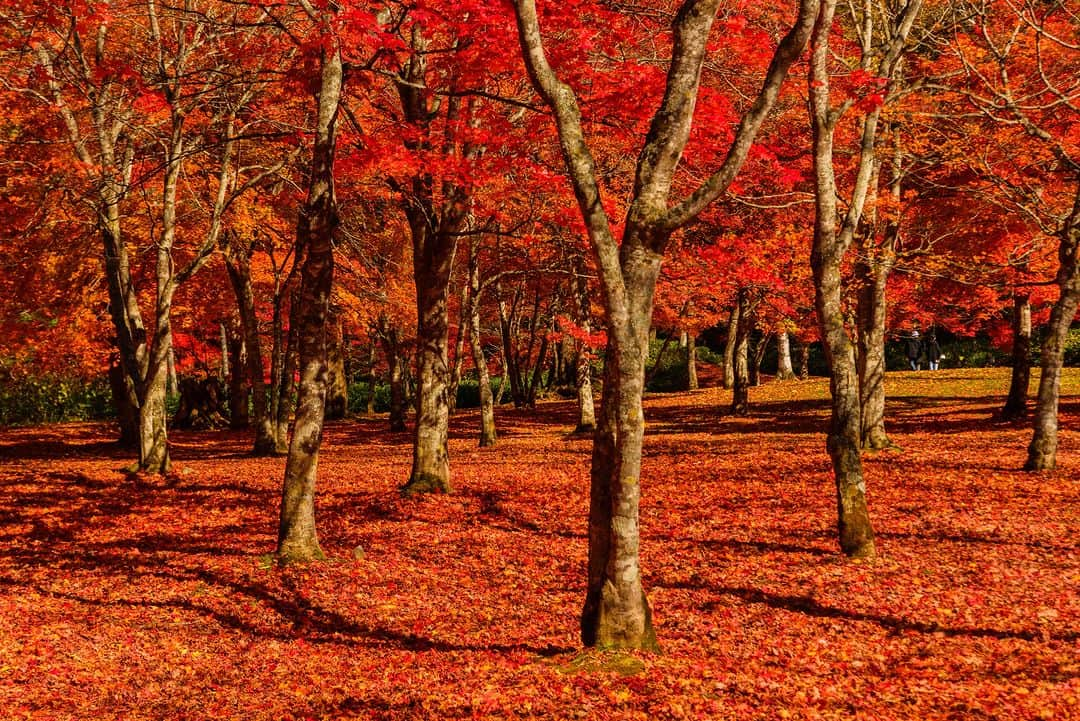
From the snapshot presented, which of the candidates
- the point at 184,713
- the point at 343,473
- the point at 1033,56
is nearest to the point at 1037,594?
the point at 184,713

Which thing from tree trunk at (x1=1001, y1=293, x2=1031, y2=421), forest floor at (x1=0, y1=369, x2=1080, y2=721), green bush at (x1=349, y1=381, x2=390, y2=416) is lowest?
forest floor at (x1=0, y1=369, x2=1080, y2=721)

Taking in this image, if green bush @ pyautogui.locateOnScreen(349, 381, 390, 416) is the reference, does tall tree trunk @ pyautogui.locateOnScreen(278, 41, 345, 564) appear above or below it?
above

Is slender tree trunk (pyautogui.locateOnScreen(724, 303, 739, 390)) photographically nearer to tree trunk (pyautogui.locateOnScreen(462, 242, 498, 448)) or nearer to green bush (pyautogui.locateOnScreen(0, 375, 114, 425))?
tree trunk (pyautogui.locateOnScreen(462, 242, 498, 448))

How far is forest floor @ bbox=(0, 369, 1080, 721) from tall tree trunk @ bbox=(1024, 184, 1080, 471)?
0.42 m

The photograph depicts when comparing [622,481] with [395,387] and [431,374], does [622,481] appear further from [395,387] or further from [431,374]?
[395,387]

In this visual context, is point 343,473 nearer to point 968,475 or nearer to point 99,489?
point 99,489

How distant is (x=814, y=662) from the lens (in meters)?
6.92

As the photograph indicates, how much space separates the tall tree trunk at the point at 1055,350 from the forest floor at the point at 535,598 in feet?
1.37

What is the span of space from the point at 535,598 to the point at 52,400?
37.0 metres

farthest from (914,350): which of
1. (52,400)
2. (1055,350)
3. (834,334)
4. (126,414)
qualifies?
(52,400)

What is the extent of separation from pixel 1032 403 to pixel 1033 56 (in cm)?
1049

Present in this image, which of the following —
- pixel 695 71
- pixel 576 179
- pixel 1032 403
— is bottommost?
pixel 1032 403

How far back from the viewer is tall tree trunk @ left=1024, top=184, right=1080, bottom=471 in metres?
13.6

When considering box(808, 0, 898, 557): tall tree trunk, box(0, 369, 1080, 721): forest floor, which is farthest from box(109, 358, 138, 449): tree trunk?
box(808, 0, 898, 557): tall tree trunk
